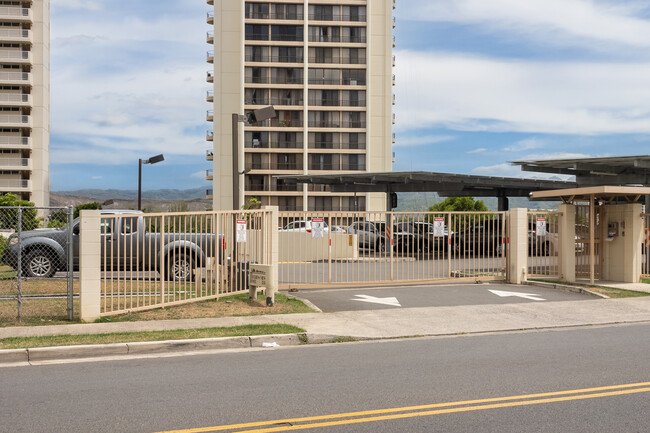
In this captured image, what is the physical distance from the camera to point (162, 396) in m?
7.02

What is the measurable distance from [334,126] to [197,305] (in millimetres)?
68683

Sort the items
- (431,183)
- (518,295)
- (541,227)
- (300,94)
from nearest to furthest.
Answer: (518,295) → (541,227) → (431,183) → (300,94)

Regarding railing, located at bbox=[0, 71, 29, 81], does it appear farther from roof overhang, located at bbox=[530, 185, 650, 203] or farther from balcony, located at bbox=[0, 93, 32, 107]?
roof overhang, located at bbox=[530, 185, 650, 203]

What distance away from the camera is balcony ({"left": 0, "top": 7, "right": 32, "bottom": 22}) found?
74750 mm

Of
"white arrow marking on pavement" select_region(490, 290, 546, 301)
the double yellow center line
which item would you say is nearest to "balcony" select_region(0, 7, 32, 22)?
"white arrow marking on pavement" select_region(490, 290, 546, 301)

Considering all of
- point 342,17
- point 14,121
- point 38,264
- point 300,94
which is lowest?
point 38,264

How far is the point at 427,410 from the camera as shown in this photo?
21.0ft

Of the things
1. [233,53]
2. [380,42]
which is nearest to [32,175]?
[233,53]

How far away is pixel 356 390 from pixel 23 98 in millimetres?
78154

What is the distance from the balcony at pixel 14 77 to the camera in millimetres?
74688

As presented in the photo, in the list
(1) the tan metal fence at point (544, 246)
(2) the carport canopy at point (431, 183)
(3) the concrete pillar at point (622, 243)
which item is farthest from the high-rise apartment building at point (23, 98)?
(3) the concrete pillar at point (622, 243)

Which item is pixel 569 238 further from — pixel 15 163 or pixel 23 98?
pixel 23 98

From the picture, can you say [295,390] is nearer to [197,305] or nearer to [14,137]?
[197,305]

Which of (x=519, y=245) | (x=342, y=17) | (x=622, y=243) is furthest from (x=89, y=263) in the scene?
(x=342, y=17)
